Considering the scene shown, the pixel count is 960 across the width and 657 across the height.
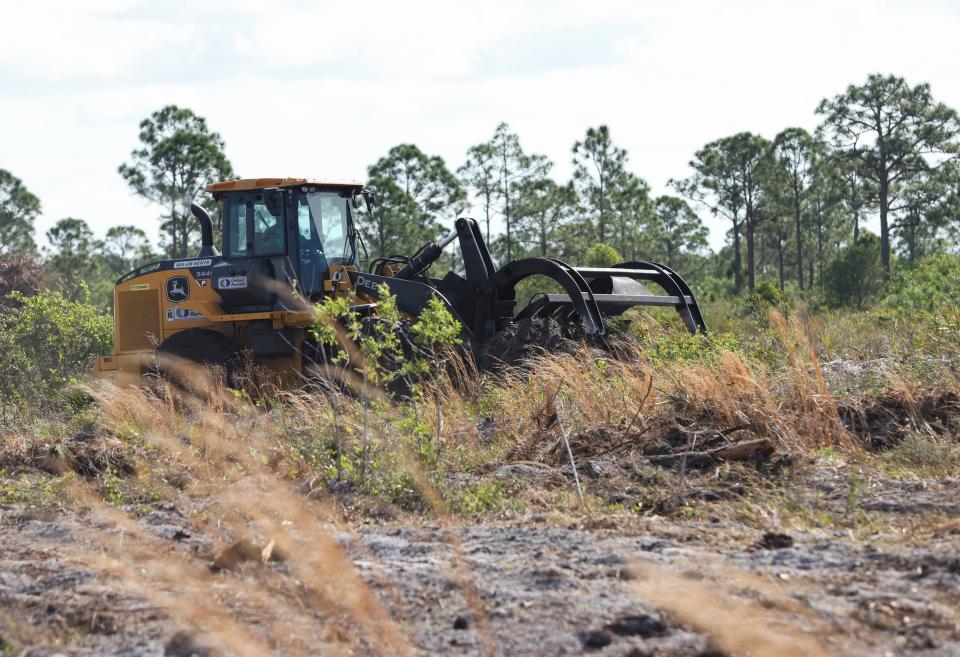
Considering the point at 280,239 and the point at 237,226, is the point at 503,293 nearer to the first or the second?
the point at 280,239

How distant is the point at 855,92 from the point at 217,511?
39.2 meters

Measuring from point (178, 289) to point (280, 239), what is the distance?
1.83m

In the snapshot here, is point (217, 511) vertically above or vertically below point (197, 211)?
below

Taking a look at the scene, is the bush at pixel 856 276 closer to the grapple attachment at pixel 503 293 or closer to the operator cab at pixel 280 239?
the grapple attachment at pixel 503 293

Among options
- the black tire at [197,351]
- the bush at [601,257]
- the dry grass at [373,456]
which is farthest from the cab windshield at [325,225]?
the bush at [601,257]

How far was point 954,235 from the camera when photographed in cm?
4659

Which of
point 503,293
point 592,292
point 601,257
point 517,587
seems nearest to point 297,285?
point 503,293

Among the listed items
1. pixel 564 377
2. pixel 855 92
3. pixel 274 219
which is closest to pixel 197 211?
pixel 274 219

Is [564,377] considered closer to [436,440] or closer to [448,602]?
[436,440]

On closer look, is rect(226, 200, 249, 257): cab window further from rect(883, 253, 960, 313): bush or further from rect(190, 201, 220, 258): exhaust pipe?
rect(883, 253, 960, 313): bush

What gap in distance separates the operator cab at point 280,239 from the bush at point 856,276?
22.6 m

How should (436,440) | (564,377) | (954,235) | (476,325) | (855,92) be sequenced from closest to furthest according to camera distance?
(436,440)
(564,377)
(476,325)
(855,92)
(954,235)

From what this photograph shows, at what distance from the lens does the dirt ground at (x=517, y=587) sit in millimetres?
4578

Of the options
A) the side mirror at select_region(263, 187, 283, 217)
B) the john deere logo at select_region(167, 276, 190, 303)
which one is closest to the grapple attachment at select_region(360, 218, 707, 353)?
the side mirror at select_region(263, 187, 283, 217)
